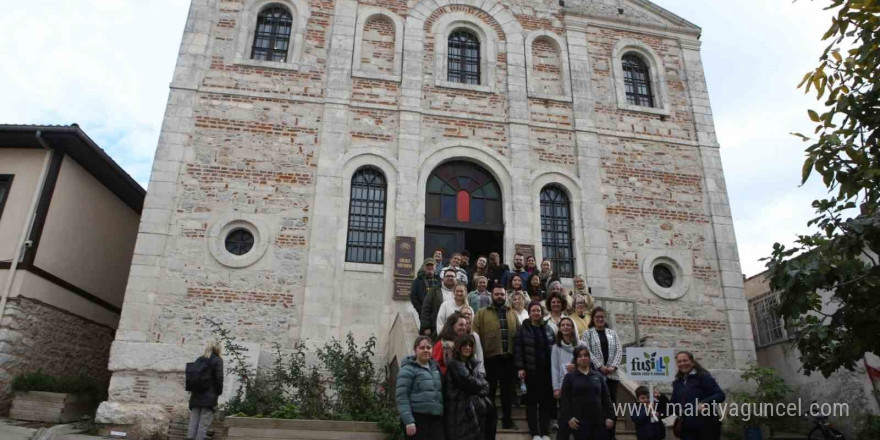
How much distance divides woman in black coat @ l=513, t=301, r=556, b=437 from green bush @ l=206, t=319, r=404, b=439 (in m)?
1.58

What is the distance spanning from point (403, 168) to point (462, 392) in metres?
7.30

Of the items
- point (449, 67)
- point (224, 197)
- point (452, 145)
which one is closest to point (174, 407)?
point (224, 197)

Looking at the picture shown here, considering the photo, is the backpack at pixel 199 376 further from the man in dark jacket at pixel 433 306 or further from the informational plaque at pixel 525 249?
the informational plaque at pixel 525 249

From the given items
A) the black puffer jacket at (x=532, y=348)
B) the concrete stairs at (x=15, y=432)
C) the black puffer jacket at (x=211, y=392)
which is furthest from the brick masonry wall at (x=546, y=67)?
the concrete stairs at (x=15, y=432)

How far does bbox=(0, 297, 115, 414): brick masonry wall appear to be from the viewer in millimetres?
10129

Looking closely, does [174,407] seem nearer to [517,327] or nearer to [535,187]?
[517,327]

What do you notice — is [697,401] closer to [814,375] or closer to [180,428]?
[180,428]

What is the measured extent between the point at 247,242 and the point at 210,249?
0.67 m

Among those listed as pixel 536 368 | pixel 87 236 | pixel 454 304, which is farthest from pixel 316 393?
pixel 87 236

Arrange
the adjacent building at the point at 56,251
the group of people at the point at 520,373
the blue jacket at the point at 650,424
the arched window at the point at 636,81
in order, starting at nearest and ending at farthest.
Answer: the group of people at the point at 520,373 → the blue jacket at the point at 650,424 → the adjacent building at the point at 56,251 → the arched window at the point at 636,81

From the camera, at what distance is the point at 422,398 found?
5.45 m

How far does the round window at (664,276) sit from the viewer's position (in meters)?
12.5

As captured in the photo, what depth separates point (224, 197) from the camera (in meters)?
11.6

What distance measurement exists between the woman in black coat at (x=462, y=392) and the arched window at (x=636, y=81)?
10273 millimetres
